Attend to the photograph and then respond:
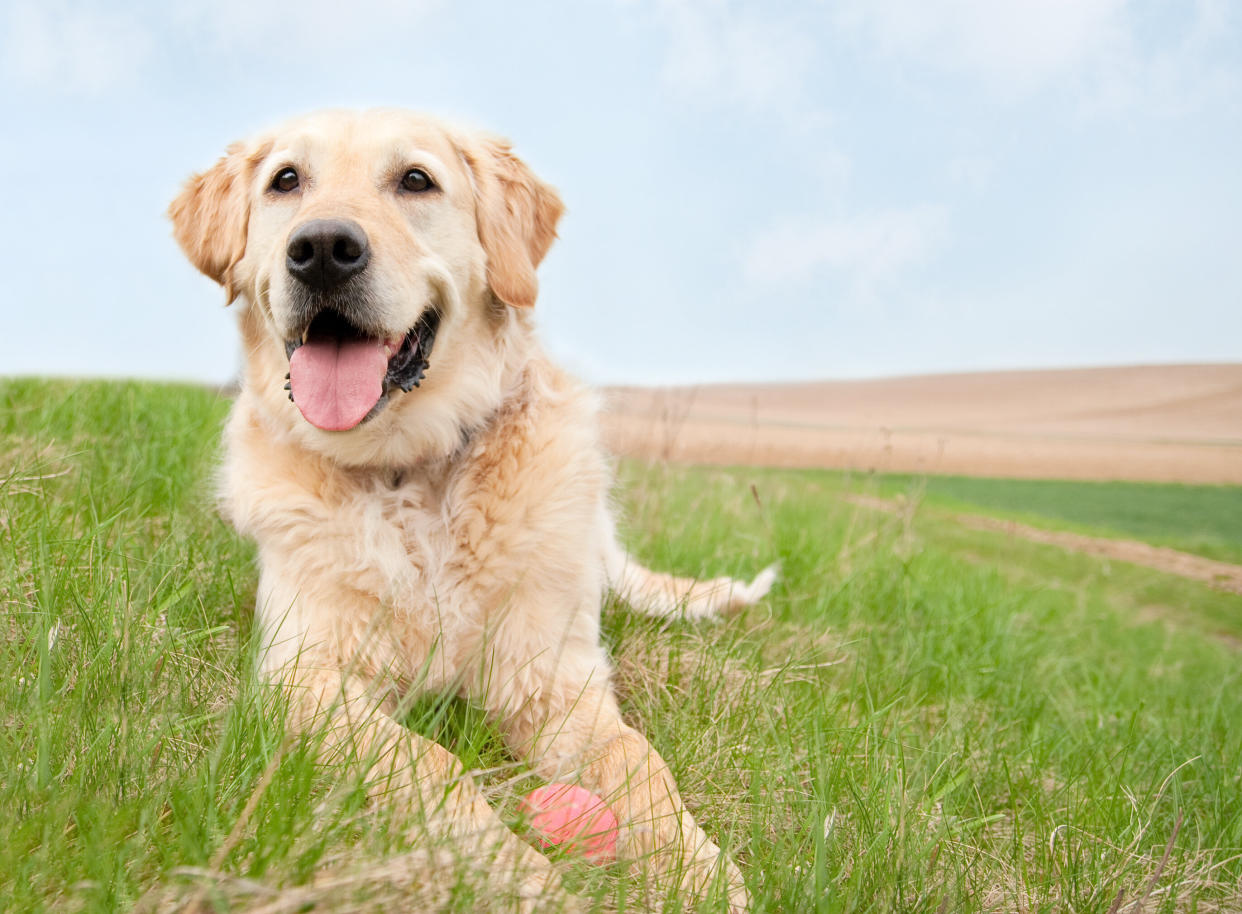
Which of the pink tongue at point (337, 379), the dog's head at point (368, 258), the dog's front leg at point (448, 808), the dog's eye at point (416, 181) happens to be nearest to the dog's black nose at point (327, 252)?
the dog's head at point (368, 258)

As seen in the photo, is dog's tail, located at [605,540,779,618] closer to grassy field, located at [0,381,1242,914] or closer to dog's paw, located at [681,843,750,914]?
grassy field, located at [0,381,1242,914]

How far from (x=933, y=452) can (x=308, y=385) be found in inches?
159

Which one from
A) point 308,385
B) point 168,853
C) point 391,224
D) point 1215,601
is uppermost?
point 391,224

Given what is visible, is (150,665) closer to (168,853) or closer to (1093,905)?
(168,853)

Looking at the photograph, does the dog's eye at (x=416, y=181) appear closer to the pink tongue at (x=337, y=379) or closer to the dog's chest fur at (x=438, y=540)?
the pink tongue at (x=337, y=379)

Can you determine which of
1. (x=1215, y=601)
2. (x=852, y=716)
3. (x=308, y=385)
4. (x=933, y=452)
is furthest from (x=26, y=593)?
(x=1215, y=601)

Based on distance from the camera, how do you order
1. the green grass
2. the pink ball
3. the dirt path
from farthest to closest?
the green grass, the dirt path, the pink ball

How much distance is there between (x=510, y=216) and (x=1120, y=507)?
1797 cm

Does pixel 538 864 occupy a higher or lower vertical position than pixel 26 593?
lower

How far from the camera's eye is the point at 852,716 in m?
3.03

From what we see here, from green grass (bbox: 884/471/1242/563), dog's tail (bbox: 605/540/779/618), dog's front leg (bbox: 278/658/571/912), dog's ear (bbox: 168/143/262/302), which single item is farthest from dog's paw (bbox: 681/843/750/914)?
green grass (bbox: 884/471/1242/563)

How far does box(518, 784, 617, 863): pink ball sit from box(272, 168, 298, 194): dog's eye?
6.74ft

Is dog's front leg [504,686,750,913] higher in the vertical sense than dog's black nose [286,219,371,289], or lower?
lower

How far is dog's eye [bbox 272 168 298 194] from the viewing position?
108 inches
